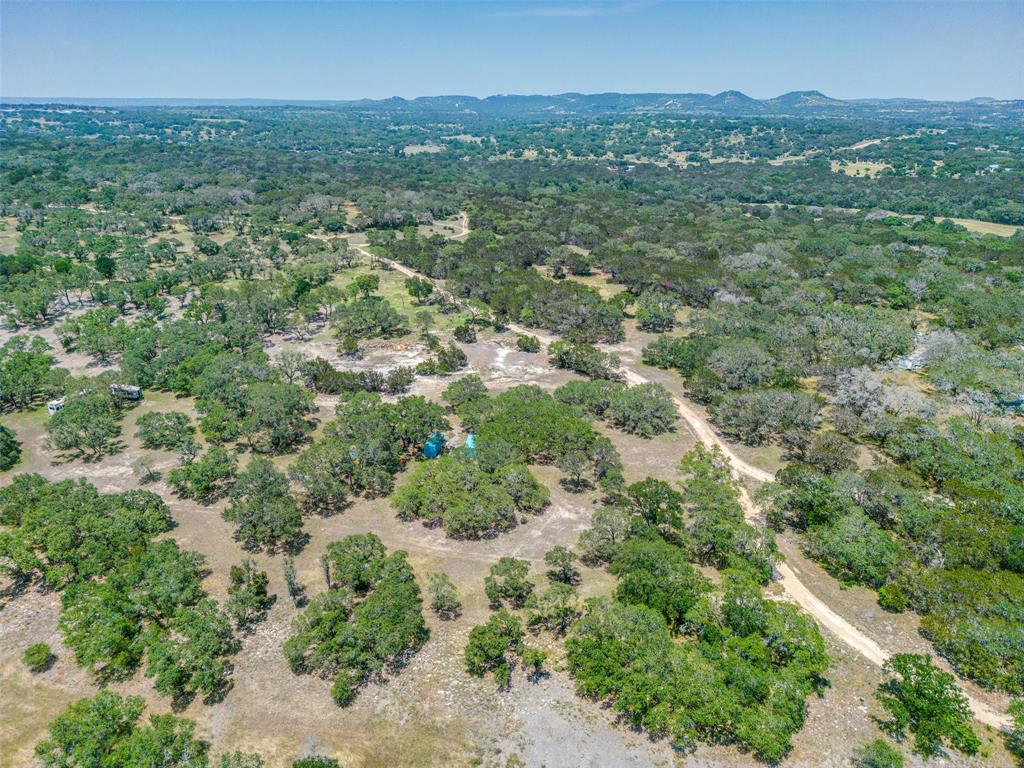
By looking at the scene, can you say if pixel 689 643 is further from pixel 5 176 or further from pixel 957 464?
pixel 5 176

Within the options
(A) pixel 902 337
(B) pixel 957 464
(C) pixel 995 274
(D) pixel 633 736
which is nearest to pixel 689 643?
(D) pixel 633 736

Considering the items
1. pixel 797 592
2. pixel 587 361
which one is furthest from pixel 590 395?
pixel 797 592

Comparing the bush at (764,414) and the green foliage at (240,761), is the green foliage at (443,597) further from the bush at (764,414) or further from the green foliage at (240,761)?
the bush at (764,414)

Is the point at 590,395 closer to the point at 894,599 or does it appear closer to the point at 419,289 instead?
the point at 894,599

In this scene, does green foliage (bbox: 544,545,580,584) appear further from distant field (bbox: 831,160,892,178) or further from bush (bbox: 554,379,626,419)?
distant field (bbox: 831,160,892,178)

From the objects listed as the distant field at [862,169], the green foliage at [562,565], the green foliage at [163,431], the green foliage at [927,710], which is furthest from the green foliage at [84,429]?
the distant field at [862,169]
